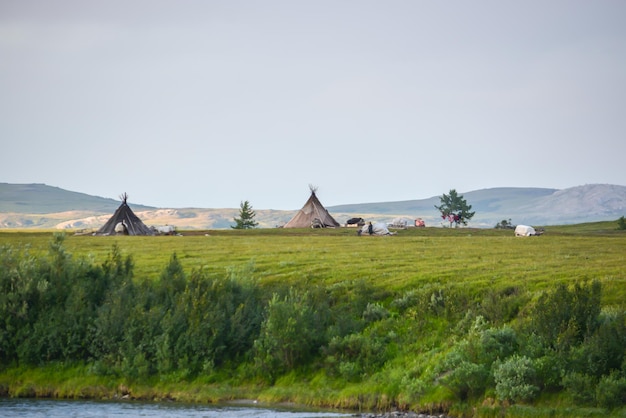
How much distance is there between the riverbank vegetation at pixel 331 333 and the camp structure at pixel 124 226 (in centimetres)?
3511

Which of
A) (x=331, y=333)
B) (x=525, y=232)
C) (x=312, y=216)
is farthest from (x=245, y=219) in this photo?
(x=331, y=333)

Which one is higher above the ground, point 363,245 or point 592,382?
point 363,245

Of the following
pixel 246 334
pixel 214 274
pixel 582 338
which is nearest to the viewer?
pixel 582 338

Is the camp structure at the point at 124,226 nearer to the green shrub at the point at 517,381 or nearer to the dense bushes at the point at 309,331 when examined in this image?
the dense bushes at the point at 309,331

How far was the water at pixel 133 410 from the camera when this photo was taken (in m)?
33.6

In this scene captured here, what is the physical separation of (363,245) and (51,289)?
2385cm

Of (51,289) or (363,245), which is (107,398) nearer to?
(51,289)

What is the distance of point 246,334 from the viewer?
41.0 m

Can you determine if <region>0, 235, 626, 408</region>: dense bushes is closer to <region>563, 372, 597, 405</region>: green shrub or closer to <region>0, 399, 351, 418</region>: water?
<region>563, 372, 597, 405</region>: green shrub

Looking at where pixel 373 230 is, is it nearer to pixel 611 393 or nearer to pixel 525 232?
pixel 525 232

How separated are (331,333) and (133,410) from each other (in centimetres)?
887

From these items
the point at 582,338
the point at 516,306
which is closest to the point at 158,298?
the point at 516,306

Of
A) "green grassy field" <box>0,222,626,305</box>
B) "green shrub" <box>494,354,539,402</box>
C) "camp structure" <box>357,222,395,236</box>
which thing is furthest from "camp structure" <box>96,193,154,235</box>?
"green shrub" <box>494,354,539,402</box>

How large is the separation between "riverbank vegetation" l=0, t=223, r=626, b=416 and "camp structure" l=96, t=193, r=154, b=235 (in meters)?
35.1
